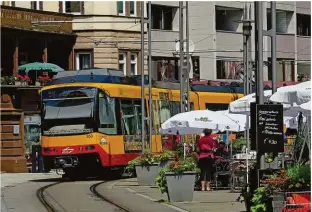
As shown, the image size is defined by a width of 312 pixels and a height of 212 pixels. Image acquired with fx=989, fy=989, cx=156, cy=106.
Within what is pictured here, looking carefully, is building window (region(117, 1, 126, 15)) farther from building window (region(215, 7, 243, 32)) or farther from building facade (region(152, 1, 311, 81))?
building window (region(215, 7, 243, 32))

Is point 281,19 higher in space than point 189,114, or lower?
higher

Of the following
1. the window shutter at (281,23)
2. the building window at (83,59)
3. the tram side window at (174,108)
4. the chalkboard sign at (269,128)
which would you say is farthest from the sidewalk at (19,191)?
the window shutter at (281,23)

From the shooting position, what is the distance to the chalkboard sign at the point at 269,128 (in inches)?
688

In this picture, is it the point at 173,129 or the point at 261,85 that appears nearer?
the point at 261,85

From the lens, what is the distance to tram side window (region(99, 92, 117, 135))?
113ft

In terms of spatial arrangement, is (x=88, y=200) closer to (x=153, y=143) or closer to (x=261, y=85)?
(x=261, y=85)

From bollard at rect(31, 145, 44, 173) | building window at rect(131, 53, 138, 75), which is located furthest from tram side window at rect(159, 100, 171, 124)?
building window at rect(131, 53, 138, 75)

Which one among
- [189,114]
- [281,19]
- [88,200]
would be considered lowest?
[88,200]

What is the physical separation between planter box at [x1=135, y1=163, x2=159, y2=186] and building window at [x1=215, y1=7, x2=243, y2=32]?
3490cm

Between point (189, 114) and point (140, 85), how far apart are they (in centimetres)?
701

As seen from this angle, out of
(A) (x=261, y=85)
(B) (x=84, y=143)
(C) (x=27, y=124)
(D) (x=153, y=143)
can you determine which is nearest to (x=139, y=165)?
(B) (x=84, y=143)

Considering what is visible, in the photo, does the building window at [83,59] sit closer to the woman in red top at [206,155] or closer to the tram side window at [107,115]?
the tram side window at [107,115]

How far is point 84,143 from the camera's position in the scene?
34.2 metres

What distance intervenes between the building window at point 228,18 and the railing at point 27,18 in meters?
13.6
